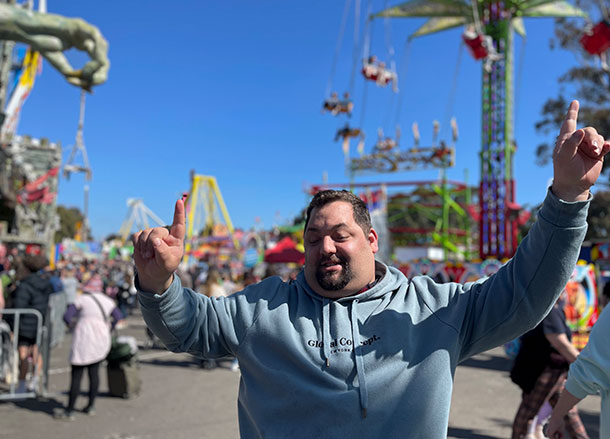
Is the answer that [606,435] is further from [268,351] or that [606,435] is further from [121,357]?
[121,357]

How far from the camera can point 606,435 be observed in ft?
7.07

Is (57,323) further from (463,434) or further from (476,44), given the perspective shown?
(476,44)

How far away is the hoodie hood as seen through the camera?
1669 mm

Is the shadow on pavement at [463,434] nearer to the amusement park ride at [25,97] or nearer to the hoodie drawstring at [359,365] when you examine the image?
the hoodie drawstring at [359,365]

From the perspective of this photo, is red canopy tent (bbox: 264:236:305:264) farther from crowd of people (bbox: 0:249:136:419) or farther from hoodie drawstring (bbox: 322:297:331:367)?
hoodie drawstring (bbox: 322:297:331:367)

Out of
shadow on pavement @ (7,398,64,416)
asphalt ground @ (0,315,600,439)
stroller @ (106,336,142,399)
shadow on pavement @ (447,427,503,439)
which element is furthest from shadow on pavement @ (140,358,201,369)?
shadow on pavement @ (447,427,503,439)

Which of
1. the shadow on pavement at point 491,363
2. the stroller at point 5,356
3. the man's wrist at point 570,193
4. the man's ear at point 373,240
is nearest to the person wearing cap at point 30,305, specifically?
the stroller at point 5,356

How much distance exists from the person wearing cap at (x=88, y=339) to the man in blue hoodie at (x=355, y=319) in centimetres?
417

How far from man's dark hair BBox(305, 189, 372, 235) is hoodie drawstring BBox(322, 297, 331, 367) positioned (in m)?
0.32

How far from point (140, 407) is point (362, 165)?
2488 cm

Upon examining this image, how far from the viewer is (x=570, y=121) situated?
1.49 meters

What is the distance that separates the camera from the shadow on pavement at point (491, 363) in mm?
8273

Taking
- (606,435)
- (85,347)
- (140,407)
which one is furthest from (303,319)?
(140,407)

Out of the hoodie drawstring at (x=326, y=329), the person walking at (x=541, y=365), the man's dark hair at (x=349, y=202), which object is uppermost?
the man's dark hair at (x=349, y=202)
